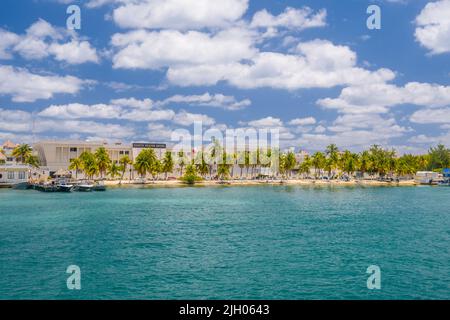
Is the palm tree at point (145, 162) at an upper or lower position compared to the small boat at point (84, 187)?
upper

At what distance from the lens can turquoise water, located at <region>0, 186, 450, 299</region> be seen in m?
25.8

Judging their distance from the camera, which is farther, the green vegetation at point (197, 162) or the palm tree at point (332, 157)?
the palm tree at point (332, 157)

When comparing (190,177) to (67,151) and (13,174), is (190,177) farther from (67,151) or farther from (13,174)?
(13,174)

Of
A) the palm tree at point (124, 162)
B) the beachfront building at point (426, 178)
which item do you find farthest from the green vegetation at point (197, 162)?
the beachfront building at point (426, 178)

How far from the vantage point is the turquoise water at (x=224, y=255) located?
25.8 metres

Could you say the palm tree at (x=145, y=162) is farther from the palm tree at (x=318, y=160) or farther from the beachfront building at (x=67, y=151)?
the palm tree at (x=318, y=160)

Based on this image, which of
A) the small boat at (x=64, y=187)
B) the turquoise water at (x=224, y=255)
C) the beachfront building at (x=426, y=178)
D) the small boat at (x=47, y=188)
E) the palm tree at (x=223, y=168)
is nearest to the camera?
the turquoise water at (x=224, y=255)

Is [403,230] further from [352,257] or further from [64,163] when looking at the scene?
[64,163]

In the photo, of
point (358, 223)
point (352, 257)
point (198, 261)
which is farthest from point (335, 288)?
point (358, 223)

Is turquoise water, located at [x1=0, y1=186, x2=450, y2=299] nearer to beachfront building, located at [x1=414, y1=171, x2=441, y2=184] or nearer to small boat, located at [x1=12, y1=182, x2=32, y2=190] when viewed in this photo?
small boat, located at [x1=12, y1=182, x2=32, y2=190]

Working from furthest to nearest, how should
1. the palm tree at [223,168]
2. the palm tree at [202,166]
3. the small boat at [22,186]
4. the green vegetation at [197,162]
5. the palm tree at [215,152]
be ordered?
1. the palm tree at [223,168]
2. the palm tree at [215,152]
3. the palm tree at [202,166]
4. the green vegetation at [197,162]
5. the small boat at [22,186]

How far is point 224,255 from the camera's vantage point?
34.6 m
